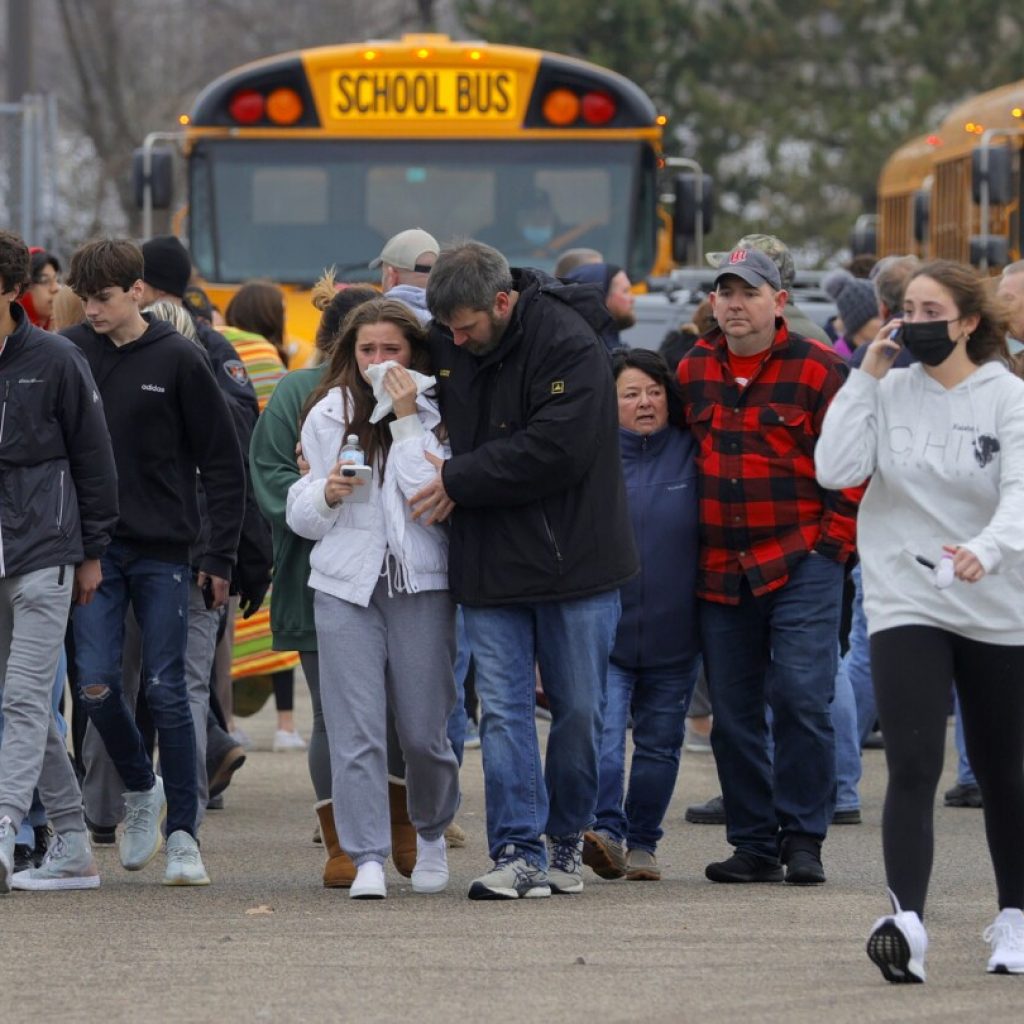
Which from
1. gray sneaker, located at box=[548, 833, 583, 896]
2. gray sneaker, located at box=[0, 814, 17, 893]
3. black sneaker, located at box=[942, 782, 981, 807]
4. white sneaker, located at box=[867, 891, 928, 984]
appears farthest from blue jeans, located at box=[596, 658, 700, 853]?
black sneaker, located at box=[942, 782, 981, 807]

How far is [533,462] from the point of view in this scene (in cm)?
694

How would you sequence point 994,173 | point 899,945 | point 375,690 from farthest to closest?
point 994,173 → point 375,690 → point 899,945

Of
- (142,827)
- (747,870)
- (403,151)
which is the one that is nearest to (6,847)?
(142,827)

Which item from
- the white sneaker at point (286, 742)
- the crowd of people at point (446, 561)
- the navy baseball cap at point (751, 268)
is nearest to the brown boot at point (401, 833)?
the crowd of people at point (446, 561)

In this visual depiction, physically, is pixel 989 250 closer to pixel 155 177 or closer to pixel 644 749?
pixel 155 177

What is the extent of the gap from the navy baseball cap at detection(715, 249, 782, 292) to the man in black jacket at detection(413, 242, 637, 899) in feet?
1.31

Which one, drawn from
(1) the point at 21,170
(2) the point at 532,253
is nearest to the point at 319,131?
(2) the point at 532,253

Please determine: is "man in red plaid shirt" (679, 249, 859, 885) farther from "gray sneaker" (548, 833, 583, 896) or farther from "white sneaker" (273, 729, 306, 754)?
"white sneaker" (273, 729, 306, 754)

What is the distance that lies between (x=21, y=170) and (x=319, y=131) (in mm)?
3164

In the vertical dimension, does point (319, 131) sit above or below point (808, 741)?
above

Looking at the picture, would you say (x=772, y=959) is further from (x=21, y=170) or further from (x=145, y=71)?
(x=145, y=71)

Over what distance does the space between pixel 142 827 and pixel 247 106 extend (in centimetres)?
755

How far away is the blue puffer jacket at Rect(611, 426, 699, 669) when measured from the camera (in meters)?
7.62

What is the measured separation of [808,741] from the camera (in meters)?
7.60
